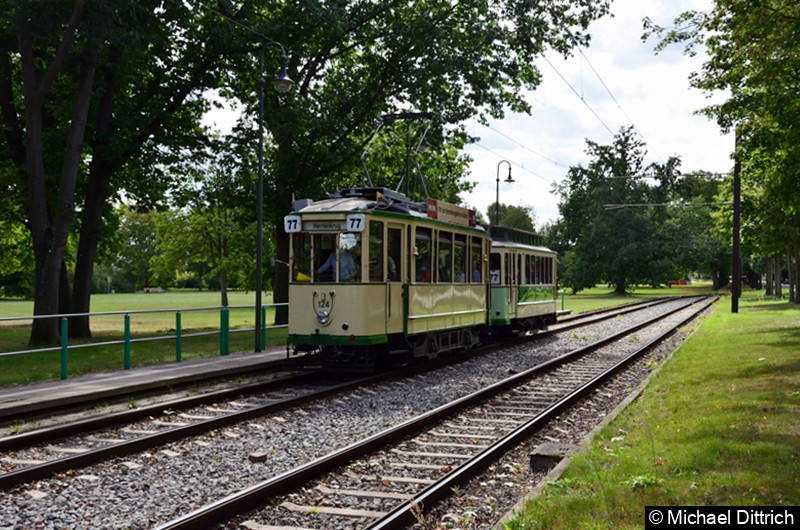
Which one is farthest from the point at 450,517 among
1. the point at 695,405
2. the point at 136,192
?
the point at 136,192

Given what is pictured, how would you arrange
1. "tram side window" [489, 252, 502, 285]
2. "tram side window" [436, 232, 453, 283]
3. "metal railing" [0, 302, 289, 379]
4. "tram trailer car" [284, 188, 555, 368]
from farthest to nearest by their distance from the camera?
"tram side window" [489, 252, 502, 285] < "tram side window" [436, 232, 453, 283] < "tram trailer car" [284, 188, 555, 368] < "metal railing" [0, 302, 289, 379]

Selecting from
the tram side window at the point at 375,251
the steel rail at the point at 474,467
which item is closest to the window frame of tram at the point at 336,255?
the tram side window at the point at 375,251

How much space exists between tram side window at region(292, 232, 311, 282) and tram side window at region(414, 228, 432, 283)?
2133 millimetres

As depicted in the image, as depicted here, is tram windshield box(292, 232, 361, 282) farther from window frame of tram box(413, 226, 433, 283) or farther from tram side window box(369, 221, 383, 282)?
window frame of tram box(413, 226, 433, 283)

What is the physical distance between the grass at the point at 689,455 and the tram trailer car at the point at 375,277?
4.67 meters

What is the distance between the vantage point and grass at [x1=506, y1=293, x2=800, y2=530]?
5.88m

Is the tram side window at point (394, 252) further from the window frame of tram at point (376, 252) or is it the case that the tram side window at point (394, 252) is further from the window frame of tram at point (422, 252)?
the window frame of tram at point (422, 252)

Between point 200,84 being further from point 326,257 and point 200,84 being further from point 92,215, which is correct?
point 326,257

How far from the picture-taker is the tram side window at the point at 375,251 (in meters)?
14.2

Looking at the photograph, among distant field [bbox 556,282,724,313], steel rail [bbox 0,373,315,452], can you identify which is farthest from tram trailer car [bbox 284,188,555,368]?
distant field [bbox 556,282,724,313]

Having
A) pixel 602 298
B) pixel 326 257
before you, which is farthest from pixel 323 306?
pixel 602 298

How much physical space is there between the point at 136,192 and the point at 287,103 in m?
8.08

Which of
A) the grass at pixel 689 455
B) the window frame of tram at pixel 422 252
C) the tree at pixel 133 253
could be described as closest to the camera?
the grass at pixel 689 455

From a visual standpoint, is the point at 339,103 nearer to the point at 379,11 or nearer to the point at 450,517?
the point at 379,11
